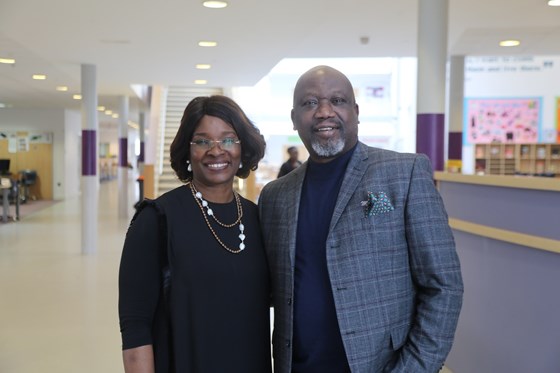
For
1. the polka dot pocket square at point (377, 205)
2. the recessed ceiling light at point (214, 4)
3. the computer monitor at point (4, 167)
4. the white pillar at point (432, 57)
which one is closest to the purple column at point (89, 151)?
the recessed ceiling light at point (214, 4)

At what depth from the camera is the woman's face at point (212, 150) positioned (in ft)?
6.74

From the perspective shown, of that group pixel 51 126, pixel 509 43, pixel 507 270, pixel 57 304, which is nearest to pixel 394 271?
pixel 507 270

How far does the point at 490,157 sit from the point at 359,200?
15.1 metres

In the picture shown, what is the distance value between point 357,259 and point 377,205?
0.18 m

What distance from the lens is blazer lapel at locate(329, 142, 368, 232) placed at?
1.91m

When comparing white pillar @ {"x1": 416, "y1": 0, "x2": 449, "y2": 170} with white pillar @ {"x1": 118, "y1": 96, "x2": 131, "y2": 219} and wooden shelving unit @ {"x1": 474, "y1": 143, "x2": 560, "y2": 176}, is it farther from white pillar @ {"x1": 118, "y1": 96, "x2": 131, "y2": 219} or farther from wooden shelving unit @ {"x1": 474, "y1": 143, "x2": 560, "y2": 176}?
white pillar @ {"x1": 118, "y1": 96, "x2": 131, "y2": 219}

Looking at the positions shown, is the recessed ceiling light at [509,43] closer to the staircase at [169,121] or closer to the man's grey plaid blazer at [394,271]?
the man's grey plaid blazer at [394,271]

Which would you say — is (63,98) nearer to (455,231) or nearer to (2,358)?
(2,358)

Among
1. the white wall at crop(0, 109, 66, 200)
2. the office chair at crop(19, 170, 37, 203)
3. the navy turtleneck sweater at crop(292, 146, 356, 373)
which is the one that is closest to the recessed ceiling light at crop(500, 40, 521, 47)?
the navy turtleneck sweater at crop(292, 146, 356, 373)

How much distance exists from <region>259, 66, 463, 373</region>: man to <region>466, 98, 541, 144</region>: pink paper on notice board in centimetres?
1625

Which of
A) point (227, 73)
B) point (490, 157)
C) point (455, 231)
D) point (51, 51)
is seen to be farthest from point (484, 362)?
point (490, 157)

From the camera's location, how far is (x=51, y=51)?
30.4 feet

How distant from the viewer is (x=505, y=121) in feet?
57.4

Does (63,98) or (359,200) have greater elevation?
(63,98)
